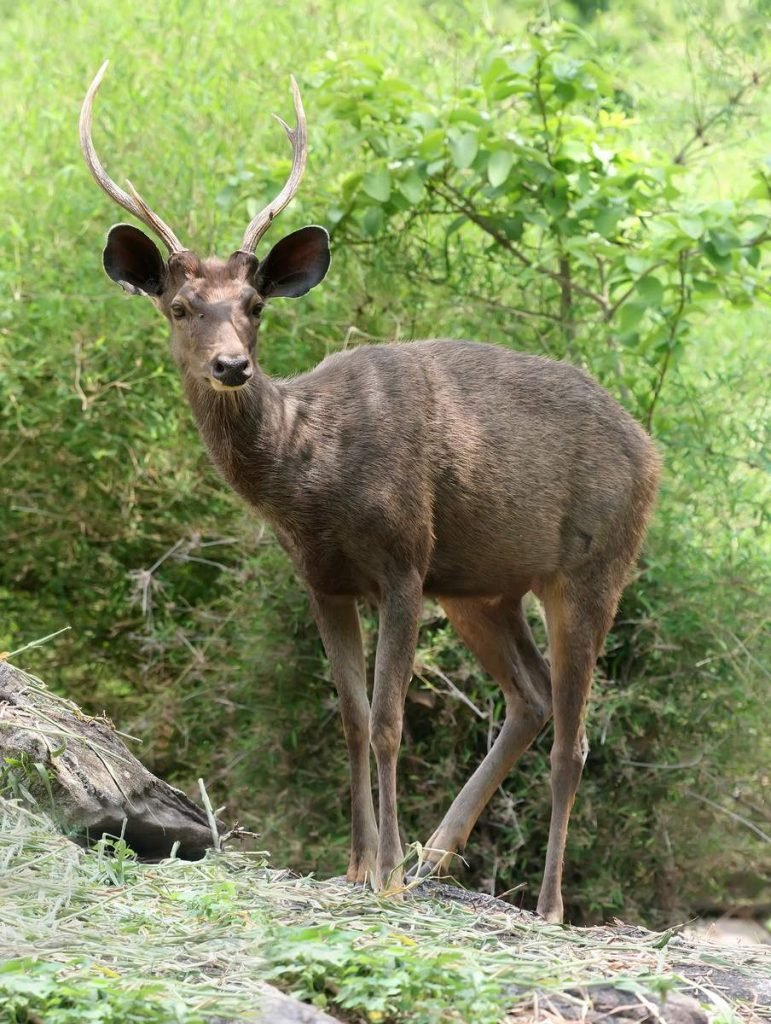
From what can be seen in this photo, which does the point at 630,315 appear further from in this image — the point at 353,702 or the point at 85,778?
the point at 85,778

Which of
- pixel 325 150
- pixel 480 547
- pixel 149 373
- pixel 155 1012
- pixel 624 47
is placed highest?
pixel 624 47

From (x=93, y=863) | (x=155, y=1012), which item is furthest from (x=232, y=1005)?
(x=93, y=863)

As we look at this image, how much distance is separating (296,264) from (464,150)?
6.08 ft

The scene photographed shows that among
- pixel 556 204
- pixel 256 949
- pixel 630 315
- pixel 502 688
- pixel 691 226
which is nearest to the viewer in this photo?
pixel 256 949

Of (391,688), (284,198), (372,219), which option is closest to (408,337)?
(372,219)

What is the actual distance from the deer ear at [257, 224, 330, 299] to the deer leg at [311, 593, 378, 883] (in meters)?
1.27

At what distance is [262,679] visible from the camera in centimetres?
820

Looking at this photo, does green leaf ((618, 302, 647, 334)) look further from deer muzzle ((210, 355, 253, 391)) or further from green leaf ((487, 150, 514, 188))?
deer muzzle ((210, 355, 253, 391))

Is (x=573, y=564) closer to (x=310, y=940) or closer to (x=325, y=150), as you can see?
(x=310, y=940)

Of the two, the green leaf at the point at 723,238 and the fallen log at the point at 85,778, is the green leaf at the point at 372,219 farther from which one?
the fallen log at the point at 85,778

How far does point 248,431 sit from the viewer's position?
18.6ft

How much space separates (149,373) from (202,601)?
1.51 meters

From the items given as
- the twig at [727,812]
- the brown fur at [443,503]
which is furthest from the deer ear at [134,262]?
the twig at [727,812]

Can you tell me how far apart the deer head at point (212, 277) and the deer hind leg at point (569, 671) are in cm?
170
